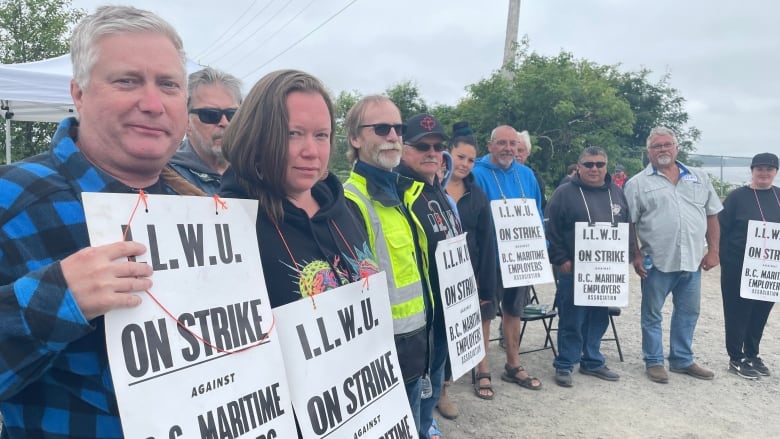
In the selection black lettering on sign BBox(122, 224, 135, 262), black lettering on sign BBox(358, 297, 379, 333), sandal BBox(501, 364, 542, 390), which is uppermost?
black lettering on sign BBox(122, 224, 135, 262)

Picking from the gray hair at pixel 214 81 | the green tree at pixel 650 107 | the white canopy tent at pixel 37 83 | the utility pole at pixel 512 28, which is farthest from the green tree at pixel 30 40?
Result: the green tree at pixel 650 107

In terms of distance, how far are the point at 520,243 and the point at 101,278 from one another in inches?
159

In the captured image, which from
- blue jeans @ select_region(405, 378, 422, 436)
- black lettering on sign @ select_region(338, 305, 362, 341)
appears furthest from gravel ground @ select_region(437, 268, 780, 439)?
black lettering on sign @ select_region(338, 305, 362, 341)

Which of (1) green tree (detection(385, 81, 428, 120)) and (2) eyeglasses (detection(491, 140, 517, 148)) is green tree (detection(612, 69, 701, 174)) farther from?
(2) eyeglasses (detection(491, 140, 517, 148))

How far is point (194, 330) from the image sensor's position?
1.24 meters

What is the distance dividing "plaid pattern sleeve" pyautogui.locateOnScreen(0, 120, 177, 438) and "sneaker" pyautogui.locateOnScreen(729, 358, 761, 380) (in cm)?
606

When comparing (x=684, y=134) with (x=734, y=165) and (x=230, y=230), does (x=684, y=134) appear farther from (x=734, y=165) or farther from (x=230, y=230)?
(x=230, y=230)

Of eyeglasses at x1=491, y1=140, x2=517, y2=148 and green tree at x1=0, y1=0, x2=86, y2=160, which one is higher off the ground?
green tree at x1=0, y1=0, x2=86, y2=160

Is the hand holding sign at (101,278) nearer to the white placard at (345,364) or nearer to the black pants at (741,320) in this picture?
the white placard at (345,364)

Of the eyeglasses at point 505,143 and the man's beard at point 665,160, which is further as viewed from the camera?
the man's beard at point 665,160

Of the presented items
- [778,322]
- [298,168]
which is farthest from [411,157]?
[778,322]

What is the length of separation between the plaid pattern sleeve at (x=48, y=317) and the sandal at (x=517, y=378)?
171 inches

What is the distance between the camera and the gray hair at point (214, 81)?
267cm

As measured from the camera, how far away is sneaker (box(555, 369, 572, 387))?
493cm
